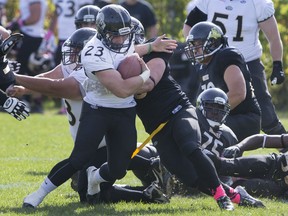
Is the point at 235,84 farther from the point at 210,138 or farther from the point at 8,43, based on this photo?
the point at 8,43

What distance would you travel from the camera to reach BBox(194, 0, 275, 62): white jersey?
23.7 ft

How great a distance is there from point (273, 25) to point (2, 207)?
10.1 feet

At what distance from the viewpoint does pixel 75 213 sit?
16.8 feet

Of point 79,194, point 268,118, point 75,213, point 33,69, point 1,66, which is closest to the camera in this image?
point 75,213

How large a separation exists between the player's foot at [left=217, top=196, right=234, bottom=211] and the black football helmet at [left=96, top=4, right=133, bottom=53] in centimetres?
106

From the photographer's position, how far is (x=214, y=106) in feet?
18.6

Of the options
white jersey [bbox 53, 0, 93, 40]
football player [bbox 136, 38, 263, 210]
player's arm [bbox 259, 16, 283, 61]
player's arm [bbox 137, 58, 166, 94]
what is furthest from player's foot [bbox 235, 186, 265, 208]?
white jersey [bbox 53, 0, 93, 40]

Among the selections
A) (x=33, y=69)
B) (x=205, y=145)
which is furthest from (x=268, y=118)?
(x=33, y=69)

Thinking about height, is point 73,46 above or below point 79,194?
above

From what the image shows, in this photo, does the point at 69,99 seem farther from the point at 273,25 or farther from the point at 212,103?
the point at 273,25

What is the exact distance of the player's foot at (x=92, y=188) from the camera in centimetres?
542

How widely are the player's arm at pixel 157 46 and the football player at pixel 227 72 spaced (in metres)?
0.82

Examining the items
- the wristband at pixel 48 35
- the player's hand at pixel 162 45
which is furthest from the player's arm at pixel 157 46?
the wristband at pixel 48 35

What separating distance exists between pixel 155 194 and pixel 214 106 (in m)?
0.70
